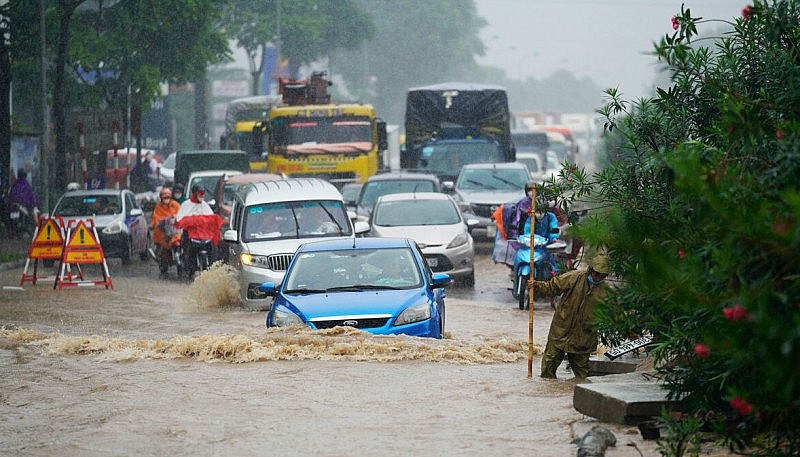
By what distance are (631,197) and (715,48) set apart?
3.79 feet

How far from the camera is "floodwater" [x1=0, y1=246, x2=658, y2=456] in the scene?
8.45 m

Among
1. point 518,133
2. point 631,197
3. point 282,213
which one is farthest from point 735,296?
point 518,133

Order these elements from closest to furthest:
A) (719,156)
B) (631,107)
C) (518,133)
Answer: (719,156) → (631,107) → (518,133)

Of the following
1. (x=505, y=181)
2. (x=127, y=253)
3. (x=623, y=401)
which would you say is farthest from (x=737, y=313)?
(x=505, y=181)

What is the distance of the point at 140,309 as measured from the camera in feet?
60.6

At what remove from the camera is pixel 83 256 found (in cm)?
2061

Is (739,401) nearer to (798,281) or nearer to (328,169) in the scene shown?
(798,281)

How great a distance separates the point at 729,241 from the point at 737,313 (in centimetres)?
34

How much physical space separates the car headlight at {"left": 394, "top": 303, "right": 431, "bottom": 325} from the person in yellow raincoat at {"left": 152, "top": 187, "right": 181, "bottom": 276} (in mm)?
12094

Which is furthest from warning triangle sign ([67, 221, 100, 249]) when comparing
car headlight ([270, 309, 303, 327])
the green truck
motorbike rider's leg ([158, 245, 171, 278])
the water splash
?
the green truck

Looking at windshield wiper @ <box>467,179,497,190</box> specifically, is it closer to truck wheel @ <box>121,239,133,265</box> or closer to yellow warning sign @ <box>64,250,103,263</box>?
truck wheel @ <box>121,239,133,265</box>

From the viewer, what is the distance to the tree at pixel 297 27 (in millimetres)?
65688

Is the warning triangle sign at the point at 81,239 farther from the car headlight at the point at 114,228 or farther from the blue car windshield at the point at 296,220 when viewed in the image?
the car headlight at the point at 114,228

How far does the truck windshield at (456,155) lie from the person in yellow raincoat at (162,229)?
10799mm
